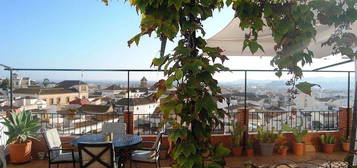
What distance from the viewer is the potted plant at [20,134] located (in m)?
4.86

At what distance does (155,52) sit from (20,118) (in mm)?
4819

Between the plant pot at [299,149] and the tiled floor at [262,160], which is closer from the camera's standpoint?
the tiled floor at [262,160]

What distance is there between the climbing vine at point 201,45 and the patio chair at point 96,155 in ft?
8.24

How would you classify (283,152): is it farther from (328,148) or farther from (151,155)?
(151,155)

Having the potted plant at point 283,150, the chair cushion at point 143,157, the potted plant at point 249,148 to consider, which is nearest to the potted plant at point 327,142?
the potted plant at point 283,150

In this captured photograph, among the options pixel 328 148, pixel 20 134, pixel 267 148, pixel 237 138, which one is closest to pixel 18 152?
pixel 20 134

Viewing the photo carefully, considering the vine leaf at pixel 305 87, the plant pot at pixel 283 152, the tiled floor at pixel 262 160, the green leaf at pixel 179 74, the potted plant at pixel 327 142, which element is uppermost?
the green leaf at pixel 179 74

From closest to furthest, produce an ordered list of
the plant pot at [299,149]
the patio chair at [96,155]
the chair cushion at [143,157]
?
the patio chair at [96,155] → the chair cushion at [143,157] → the plant pot at [299,149]

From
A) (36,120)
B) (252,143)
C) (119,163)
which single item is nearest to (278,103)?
(252,143)

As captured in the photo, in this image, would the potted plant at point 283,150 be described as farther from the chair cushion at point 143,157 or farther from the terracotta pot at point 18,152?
the terracotta pot at point 18,152

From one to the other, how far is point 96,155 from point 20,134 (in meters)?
2.36

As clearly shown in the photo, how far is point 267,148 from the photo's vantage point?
560cm

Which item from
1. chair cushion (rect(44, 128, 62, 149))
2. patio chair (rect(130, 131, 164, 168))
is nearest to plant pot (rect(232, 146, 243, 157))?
patio chair (rect(130, 131, 164, 168))

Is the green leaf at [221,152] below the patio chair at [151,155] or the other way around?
the other way around
